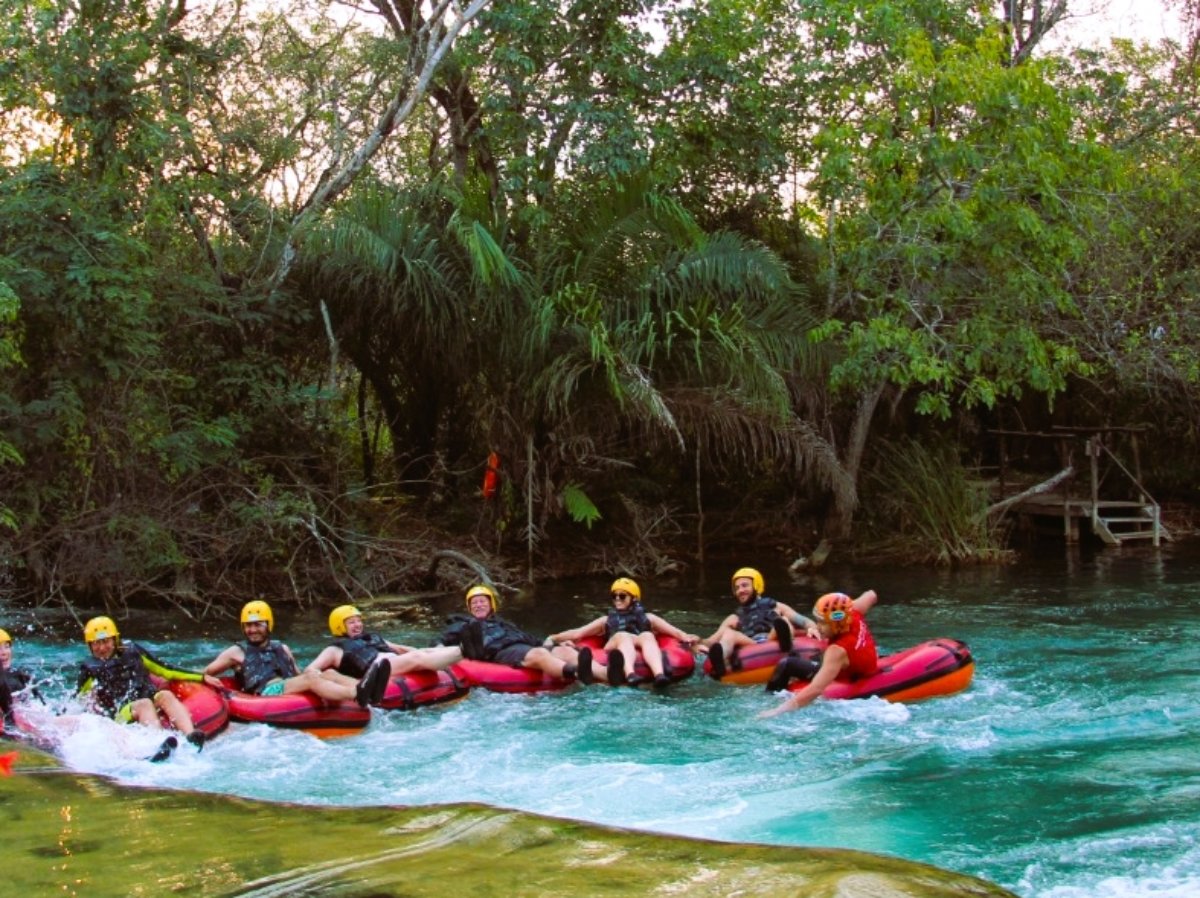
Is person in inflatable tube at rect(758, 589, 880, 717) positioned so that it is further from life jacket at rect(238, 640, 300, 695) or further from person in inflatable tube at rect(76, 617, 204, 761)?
person in inflatable tube at rect(76, 617, 204, 761)

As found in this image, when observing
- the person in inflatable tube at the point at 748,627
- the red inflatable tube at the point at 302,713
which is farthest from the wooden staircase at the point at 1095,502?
the red inflatable tube at the point at 302,713

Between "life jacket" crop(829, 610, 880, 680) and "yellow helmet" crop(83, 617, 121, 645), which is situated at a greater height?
"yellow helmet" crop(83, 617, 121, 645)

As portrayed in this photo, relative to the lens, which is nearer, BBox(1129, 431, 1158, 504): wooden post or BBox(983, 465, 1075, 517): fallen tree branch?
BBox(983, 465, 1075, 517): fallen tree branch

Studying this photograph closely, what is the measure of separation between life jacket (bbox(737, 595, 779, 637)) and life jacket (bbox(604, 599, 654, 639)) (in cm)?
82

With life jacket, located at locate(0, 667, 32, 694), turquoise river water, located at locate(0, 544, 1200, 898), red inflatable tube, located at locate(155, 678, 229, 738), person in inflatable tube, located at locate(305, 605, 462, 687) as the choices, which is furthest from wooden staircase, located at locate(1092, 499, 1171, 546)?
life jacket, located at locate(0, 667, 32, 694)

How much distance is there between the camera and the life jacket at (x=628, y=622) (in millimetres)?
12139

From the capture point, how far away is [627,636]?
11.8 meters

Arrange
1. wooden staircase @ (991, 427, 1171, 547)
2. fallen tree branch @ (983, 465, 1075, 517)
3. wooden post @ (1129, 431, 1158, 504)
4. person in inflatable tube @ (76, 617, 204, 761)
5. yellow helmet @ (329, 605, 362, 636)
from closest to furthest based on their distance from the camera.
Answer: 1. person in inflatable tube @ (76, 617, 204, 761)
2. yellow helmet @ (329, 605, 362, 636)
3. fallen tree branch @ (983, 465, 1075, 517)
4. wooden staircase @ (991, 427, 1171, 547)
5. wooden post @ (1129, 431, 1158, 504)

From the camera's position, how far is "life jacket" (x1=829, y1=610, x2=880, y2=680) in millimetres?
10422

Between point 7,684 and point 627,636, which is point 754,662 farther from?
point 7,684

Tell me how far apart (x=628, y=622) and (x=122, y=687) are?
4275 mm

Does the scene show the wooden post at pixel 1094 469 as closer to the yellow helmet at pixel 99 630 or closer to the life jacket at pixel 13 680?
the yellow helmet at pixel 99 630

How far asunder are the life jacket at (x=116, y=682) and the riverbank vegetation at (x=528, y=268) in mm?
4587

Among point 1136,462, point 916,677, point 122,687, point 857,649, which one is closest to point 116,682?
point 122,687
